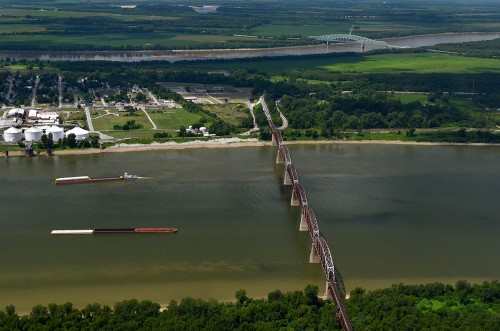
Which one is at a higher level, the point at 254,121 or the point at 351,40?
the point at 351,40

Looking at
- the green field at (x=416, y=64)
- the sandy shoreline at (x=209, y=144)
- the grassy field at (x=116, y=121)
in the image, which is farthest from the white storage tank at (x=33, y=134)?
the green field at (x=416, y=64)

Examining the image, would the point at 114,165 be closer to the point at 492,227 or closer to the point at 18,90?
the point at 492,227

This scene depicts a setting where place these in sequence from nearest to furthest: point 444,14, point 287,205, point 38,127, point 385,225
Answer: point 385,225 < point 287,205 < point 38,127 < point 444,14

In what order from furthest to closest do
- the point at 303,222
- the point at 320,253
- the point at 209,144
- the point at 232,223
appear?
1. the point at 209,144
2. the point at 232,223
3. the point at 303,222
4. the point at 320,253

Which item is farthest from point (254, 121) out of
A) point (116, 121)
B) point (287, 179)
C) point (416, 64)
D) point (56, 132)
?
point (416, 64)

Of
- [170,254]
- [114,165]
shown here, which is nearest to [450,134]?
[114,165]

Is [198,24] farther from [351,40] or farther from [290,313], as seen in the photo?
[290,313]

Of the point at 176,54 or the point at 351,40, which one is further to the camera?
the point at 351,40
